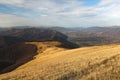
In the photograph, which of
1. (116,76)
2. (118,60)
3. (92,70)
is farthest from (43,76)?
(118,60)

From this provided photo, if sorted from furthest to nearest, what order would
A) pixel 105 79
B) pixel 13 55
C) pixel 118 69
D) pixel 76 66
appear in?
pixel 13 55, pixel 76 66, pixel 118 69, pixel 105 79

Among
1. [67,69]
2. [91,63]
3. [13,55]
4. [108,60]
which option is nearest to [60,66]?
[67,69]

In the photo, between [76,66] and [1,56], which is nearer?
[76,66]

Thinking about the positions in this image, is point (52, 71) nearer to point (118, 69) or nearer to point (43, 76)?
point (43, 76)

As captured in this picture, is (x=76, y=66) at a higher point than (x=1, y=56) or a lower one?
higher

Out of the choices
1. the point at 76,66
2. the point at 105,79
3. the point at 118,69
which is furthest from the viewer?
the point at 76,66

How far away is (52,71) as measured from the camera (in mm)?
20656

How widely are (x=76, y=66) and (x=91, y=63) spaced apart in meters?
1.90

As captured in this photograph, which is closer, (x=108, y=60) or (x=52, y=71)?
(x=52, y=71)

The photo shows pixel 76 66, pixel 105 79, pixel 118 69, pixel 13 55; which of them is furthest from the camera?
Result: pixel 13 55

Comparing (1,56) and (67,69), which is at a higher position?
(67,69)

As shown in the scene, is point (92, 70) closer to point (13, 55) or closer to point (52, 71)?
point (52, 71)

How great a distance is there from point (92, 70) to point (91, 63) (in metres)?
2.07

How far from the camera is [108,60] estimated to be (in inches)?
902
